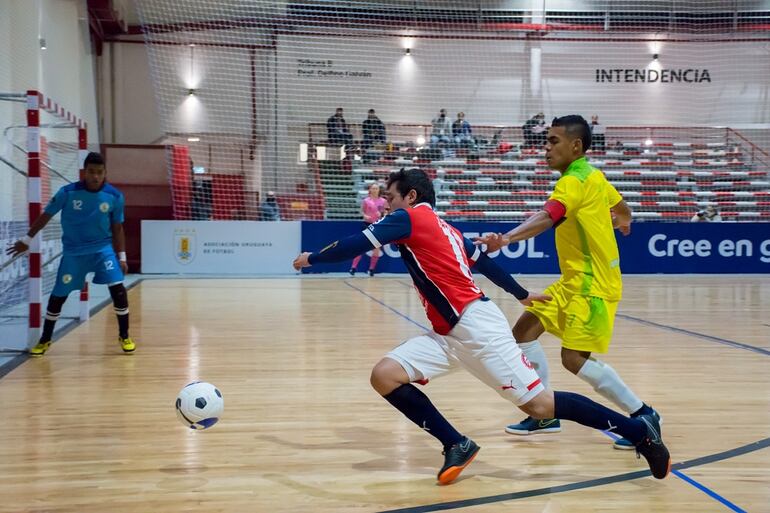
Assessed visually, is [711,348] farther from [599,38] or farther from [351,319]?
[599,38]

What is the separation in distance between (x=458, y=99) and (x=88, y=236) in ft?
54.8

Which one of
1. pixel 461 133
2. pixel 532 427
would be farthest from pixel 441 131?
pixel 532 427

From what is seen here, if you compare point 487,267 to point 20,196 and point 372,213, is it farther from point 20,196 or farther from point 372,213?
point 372,213

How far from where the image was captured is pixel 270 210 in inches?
748

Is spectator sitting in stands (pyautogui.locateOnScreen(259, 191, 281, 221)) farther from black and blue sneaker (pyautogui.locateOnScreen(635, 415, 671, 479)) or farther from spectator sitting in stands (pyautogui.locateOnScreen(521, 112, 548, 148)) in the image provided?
black and blue sneaker (pyautogui.locateOnScreen(635, 415, 671, 479))

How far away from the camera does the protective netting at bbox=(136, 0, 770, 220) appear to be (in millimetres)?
20578

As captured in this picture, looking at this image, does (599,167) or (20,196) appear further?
(599,167)

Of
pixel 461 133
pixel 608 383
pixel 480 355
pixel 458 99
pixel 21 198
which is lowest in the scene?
pixel 608 383

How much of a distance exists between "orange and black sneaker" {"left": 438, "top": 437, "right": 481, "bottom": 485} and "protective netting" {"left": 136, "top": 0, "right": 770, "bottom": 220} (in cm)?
1550

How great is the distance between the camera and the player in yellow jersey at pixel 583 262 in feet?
13.9

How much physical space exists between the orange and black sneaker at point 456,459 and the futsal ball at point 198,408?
48.7 inches

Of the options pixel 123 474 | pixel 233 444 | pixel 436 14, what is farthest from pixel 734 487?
pixel 436 14

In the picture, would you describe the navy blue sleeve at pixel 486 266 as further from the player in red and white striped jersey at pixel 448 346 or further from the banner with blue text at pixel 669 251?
the banner with blue text at pixel 669 251

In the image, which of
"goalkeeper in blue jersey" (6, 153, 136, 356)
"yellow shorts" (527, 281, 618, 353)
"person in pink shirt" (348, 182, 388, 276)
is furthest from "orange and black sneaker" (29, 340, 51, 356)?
"person in pink shirt" (348, 182, 388, 276)
